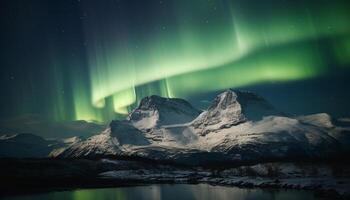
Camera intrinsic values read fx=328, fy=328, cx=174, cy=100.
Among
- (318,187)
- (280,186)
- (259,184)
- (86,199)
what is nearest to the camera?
(86,199)

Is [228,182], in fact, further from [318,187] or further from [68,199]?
[68,199]

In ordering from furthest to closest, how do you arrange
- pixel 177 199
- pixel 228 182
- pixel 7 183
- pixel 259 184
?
pixel 7 183, pixel 228 182, pixel 259 184, pixel 177 199

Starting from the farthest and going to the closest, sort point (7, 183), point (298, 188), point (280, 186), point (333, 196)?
point (7, 183) → point (280, 186) → point (298, 188) → point (333, 196)

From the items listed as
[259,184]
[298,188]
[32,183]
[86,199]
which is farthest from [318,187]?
[32,183]

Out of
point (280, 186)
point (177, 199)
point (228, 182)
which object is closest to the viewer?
point (177, 199)

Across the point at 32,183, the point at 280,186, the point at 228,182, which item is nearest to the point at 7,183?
the point at 32,183

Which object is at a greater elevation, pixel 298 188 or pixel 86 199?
pixel 86 199

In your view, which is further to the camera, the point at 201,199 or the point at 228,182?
the point at 228,182

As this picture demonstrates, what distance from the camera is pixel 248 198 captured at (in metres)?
74.8

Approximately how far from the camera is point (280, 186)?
108188 millimetres

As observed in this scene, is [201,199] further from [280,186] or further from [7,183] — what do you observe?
[7,183]

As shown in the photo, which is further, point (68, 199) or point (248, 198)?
point (68, 199)

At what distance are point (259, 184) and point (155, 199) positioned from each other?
165ft

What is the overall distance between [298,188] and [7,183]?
137m
